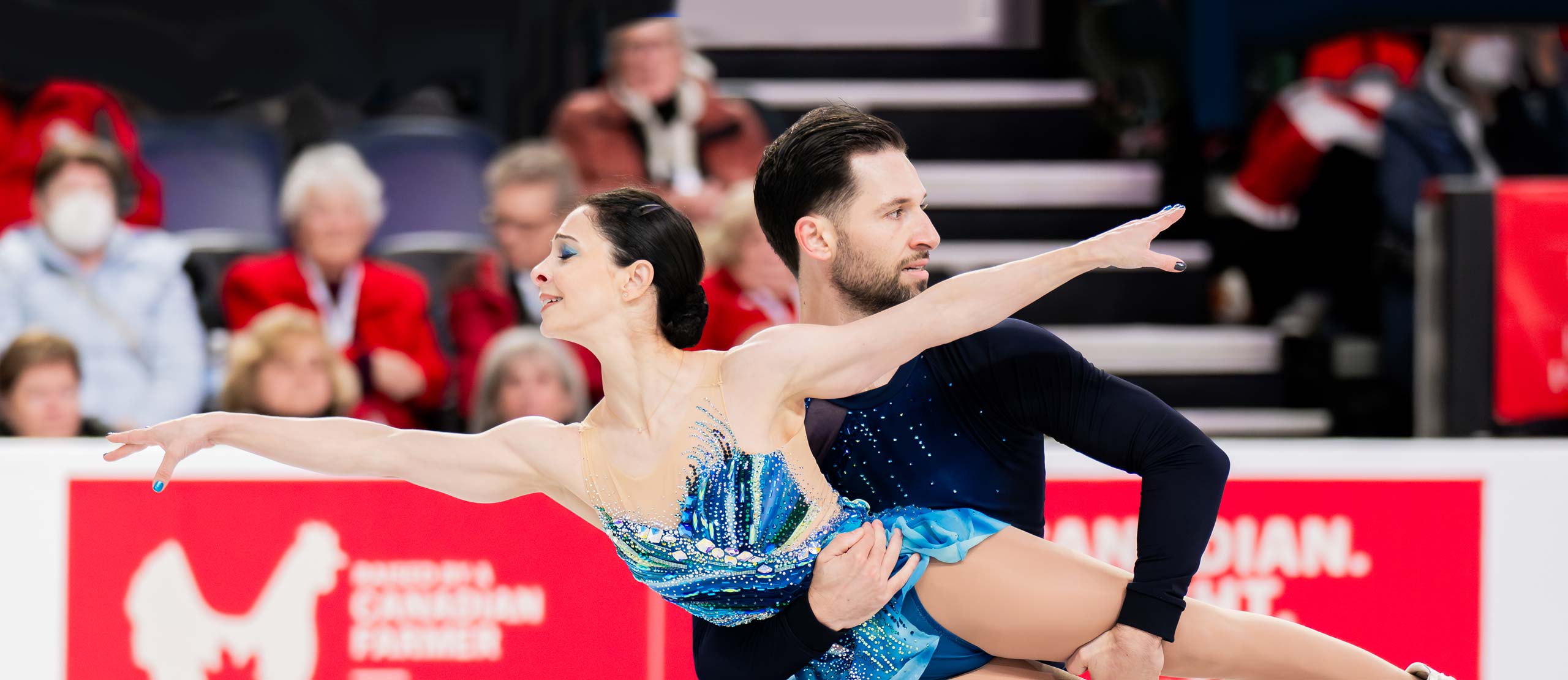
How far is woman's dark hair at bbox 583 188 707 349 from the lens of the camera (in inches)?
88.7

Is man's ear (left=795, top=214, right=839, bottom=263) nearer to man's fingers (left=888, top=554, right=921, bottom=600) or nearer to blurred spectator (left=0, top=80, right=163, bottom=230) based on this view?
man's fingers (left=888, top=554, right=921, bottom=600)

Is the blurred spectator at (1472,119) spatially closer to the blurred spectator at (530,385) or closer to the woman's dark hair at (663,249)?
the blurred spectator at (530,385)

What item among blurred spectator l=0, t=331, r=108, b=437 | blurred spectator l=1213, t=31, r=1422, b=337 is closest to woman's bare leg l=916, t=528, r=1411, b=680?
blurred spectator l=0, t=331, r=108, b=437

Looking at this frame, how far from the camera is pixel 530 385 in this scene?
13.1 ft

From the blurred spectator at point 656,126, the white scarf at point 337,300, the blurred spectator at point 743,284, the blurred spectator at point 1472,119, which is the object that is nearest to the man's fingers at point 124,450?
the blurred spectator at point 743,284

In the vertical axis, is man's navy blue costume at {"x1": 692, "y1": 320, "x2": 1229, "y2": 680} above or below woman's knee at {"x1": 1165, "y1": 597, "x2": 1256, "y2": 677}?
above

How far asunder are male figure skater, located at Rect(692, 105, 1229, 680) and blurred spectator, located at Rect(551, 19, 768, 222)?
99.8 inches

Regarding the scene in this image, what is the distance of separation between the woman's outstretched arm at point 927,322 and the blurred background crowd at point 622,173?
1.93 m

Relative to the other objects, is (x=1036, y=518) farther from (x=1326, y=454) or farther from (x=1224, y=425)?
(x=1224, y=425)

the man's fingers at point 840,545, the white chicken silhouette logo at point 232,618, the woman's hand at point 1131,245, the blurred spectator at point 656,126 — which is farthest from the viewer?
the blurred spectator at point 656,126

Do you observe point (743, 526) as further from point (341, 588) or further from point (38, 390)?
point (38, 390)

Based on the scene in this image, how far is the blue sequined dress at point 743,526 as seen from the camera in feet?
7.11

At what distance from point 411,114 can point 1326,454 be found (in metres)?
3.42

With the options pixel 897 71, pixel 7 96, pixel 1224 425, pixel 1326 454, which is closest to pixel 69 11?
pixel 7 96
